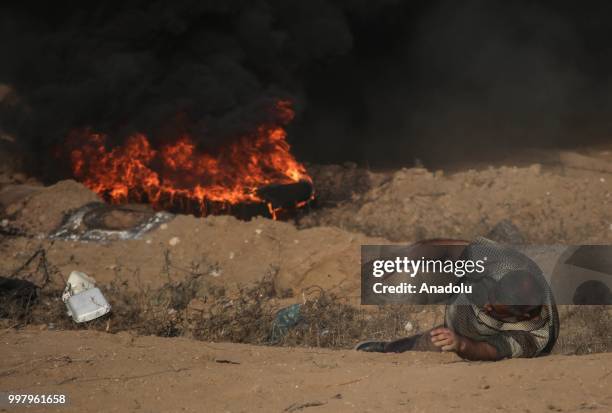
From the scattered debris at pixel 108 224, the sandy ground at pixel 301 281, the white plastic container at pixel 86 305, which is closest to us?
the sandy ground at pixel 301 281

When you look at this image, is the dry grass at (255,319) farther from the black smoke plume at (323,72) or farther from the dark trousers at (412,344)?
the black smoke plume at (323,72)

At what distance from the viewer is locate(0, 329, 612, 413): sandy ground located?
3.70 metres

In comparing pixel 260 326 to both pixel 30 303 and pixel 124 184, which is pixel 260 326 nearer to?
pixel 30 303

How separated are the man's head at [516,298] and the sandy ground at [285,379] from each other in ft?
0.92

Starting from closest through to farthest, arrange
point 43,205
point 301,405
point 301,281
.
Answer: point 301,405 < point 301,281 < point 43,205

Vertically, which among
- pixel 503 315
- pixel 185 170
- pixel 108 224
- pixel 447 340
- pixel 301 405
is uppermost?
pixel 185 170

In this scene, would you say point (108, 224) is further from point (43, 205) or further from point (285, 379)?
point (285, 379)

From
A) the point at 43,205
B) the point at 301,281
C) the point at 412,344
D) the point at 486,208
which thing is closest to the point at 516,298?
the point at 412,344

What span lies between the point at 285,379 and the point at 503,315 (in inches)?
53.0

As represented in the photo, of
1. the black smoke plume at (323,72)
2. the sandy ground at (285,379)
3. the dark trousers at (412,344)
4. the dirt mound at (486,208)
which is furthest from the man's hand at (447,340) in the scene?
the black smoke plume at (323,72)

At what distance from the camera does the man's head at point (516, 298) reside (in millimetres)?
4160

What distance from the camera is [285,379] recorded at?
4211 millimetres

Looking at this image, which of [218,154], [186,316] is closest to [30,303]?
[186,316]

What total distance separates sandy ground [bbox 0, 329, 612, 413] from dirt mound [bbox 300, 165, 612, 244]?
177 inches
